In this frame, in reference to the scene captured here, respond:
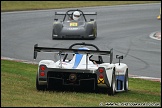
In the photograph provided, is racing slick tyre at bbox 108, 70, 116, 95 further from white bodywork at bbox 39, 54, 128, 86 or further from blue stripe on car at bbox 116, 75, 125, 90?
blue stripe on car at bbox 116, 75, 125, 90

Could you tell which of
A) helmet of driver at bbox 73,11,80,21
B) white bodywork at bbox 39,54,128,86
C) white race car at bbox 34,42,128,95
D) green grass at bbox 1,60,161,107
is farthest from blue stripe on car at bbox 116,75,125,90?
helmet of driver at bbox 73,11,80,21

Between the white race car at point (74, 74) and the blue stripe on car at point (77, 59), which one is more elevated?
the blue stripe on car at point (77, 59)

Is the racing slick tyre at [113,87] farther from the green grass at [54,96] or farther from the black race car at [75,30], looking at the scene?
the black race car at [75,30]

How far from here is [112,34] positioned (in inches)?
1174

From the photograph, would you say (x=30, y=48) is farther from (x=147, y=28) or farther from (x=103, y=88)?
(x=103, y=88)

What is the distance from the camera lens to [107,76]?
11.5 meters

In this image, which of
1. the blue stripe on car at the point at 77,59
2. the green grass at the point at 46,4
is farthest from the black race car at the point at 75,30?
the blue stripe on car at the point at 77,59

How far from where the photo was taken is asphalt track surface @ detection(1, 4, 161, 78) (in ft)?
71.5

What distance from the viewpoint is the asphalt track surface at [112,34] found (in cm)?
2180

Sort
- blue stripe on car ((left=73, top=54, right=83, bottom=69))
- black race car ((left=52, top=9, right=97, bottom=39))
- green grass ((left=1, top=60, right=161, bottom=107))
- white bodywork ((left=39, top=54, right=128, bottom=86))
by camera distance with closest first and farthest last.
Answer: green grass ((left=1, top=60, right=161, bottom=107)) < white bodywork ((left=39, top=54, right=128, bottom=86)) < blue stripe on car ((left=73, top=54, right=83, bottom=69)) < black race car ((left=52, top=9, right=97, bottom=39))

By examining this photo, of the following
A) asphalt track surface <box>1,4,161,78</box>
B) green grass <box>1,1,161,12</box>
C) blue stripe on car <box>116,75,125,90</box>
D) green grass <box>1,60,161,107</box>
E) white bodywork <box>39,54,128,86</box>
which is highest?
green grass <box>1,1,161,12</box>

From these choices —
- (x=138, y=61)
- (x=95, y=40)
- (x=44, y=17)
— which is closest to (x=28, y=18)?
(x=44, y=17)

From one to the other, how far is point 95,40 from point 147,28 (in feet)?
21.3

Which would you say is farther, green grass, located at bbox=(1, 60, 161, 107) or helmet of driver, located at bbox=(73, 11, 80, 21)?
helmet of driver, located at bbox=(73, 11, 80, 21)
